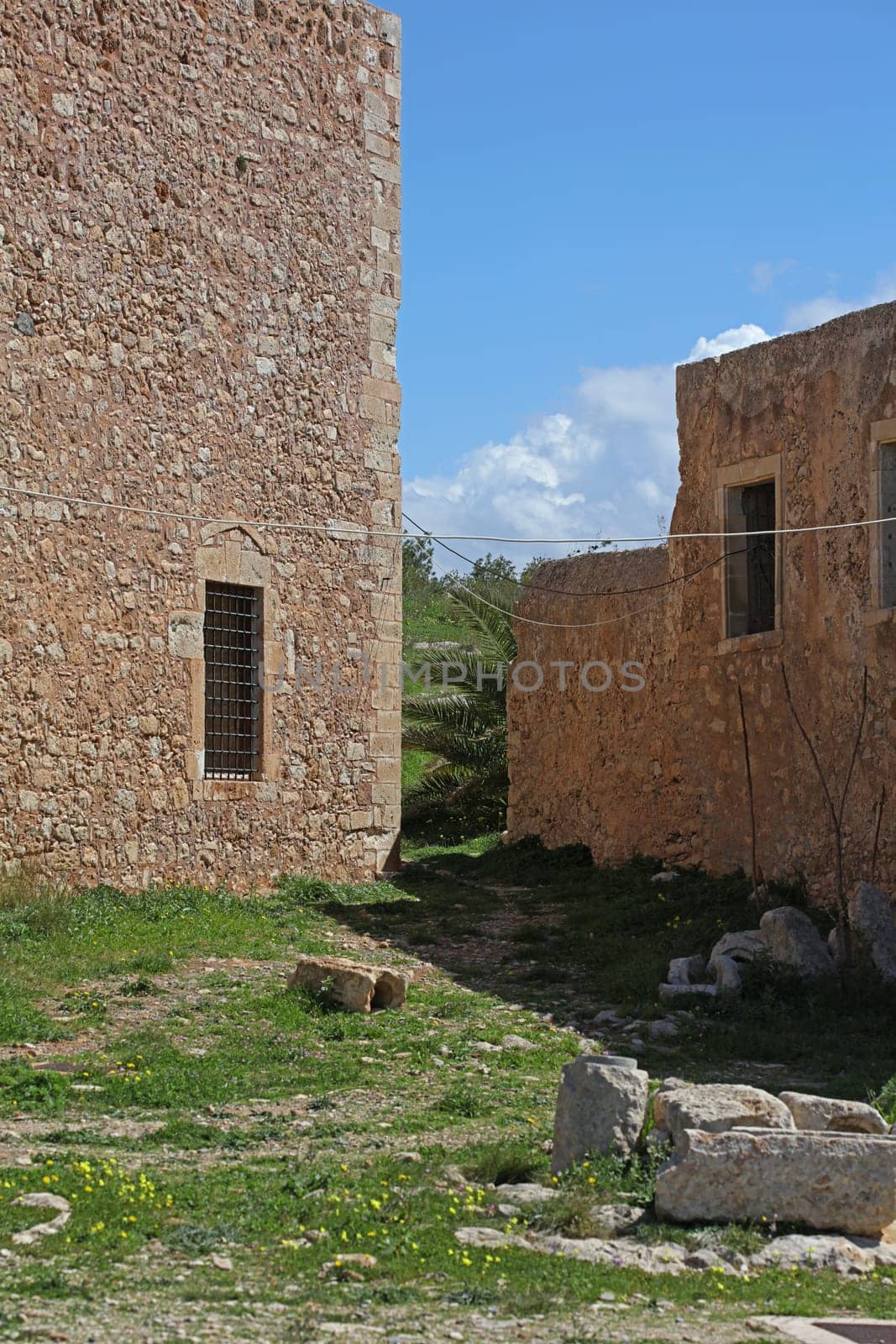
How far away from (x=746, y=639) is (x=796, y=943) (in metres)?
3.16

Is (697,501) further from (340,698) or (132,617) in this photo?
(132,617)

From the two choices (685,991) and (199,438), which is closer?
(685,991)

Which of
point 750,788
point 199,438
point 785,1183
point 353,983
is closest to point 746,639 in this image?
point 750,788

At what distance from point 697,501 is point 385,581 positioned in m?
2.97

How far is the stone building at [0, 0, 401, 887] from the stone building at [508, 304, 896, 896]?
77.0 inches

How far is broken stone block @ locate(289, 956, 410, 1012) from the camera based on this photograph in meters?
8.97

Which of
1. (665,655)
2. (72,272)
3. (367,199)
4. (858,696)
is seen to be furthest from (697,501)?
(72,272)

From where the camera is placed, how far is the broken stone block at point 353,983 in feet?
29.4

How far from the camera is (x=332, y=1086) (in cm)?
724

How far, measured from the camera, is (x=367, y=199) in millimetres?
14172

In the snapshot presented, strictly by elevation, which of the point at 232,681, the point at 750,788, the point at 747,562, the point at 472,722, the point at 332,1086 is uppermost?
the point at 747,562

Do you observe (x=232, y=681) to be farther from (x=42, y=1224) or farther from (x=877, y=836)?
(x=42, y=1224)

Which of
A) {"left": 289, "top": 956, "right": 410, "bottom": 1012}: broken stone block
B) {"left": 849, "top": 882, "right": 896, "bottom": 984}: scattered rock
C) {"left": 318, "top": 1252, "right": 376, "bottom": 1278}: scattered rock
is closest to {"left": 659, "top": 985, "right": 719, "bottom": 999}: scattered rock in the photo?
{"left": 849, "top": 882, "right": 896, "bottom": 984}: scattered rock

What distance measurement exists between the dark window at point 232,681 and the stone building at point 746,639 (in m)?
3.44
